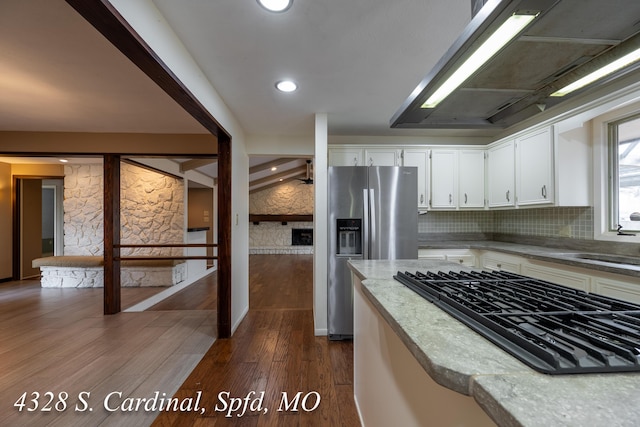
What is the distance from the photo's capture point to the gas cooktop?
1.65 ft

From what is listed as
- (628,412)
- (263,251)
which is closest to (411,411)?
(628,412)

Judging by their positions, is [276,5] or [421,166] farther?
[421,166]

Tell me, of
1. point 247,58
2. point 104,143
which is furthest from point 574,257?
point 104,143

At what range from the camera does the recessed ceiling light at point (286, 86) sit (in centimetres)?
223

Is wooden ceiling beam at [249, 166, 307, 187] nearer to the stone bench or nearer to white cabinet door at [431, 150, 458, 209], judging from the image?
the stone bench

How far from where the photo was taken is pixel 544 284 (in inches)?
43.4

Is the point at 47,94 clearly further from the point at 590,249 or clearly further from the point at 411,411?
the point at 590,249

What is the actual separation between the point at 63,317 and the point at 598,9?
5.07 meters

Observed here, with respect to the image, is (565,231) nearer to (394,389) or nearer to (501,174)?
(501,174)

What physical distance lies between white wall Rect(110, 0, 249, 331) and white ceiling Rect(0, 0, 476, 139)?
8 cm

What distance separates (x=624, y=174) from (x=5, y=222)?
8.82 m

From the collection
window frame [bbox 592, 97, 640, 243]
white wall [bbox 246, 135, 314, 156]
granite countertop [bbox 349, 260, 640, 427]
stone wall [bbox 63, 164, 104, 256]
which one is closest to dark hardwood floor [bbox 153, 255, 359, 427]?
granite countertop [bbox 349, 260, 640, 427]

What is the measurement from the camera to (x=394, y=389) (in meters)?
1.01

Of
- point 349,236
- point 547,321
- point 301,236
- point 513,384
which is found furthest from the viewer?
point 301,236
